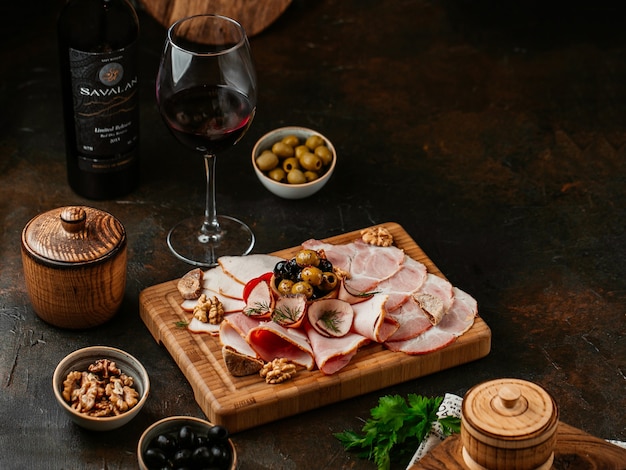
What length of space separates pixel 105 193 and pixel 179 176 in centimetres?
19

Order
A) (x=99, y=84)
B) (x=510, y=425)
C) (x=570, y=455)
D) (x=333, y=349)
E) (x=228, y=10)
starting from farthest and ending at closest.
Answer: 1. (x=228, y=10)
2. (x=99, y=84)
3. (x=333, y=349)
4. (x=570, y=455)
5. (x=510, y=425)

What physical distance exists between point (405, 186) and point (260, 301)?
64cm

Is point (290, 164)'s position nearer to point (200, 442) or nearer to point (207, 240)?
point (207, 240)

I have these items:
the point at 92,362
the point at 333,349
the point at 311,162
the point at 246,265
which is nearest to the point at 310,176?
the point at 311,162

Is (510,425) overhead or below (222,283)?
overhead

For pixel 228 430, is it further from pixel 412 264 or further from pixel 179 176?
pixel 179 176

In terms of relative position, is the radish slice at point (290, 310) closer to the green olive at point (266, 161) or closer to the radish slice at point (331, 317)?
the radish slice at point (331, 317)

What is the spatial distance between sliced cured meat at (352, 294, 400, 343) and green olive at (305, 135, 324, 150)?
1.85ft

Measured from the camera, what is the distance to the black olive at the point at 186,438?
181 cm

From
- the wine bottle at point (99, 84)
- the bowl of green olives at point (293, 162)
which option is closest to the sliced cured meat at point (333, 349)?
the bowl of green olives at point (293, 162)

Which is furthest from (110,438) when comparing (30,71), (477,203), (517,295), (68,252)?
(30,71)

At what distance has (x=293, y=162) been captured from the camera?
2516mm

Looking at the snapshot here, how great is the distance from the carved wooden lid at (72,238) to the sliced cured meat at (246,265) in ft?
0.74

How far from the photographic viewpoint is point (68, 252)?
2033 millimetres
